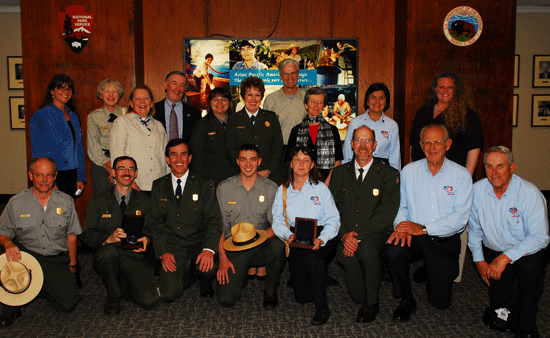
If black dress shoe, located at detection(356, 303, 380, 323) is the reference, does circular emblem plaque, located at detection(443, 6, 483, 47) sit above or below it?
above

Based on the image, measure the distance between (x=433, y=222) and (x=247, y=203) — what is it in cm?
152

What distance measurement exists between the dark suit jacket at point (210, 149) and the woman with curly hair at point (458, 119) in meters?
1.97

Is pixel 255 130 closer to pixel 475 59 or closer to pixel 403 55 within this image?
pixel 403 55

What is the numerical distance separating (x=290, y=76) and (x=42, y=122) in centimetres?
253

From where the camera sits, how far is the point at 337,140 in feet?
13.2

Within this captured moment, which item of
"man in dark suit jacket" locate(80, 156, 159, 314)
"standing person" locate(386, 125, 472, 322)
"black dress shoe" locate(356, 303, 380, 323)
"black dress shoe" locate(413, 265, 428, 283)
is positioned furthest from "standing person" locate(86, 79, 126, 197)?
"black dress shoe" locate(413, 265, 428, 283)

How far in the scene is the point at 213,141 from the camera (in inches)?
163

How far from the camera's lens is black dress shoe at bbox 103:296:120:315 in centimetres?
308

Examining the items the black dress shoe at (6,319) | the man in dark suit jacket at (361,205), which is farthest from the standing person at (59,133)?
the man in dark suit jacket at (361,205)

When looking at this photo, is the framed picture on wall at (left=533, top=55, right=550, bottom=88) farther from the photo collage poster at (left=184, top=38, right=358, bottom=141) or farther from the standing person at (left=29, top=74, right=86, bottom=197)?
the standing person at (left=29, top=74, right=86, bottom=197)

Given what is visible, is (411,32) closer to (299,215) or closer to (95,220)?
(299,215)

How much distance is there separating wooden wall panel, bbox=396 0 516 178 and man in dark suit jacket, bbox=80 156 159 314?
333 cm

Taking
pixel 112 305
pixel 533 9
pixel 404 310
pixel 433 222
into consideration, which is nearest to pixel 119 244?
pixel 112 305

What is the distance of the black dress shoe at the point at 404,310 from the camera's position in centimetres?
294
